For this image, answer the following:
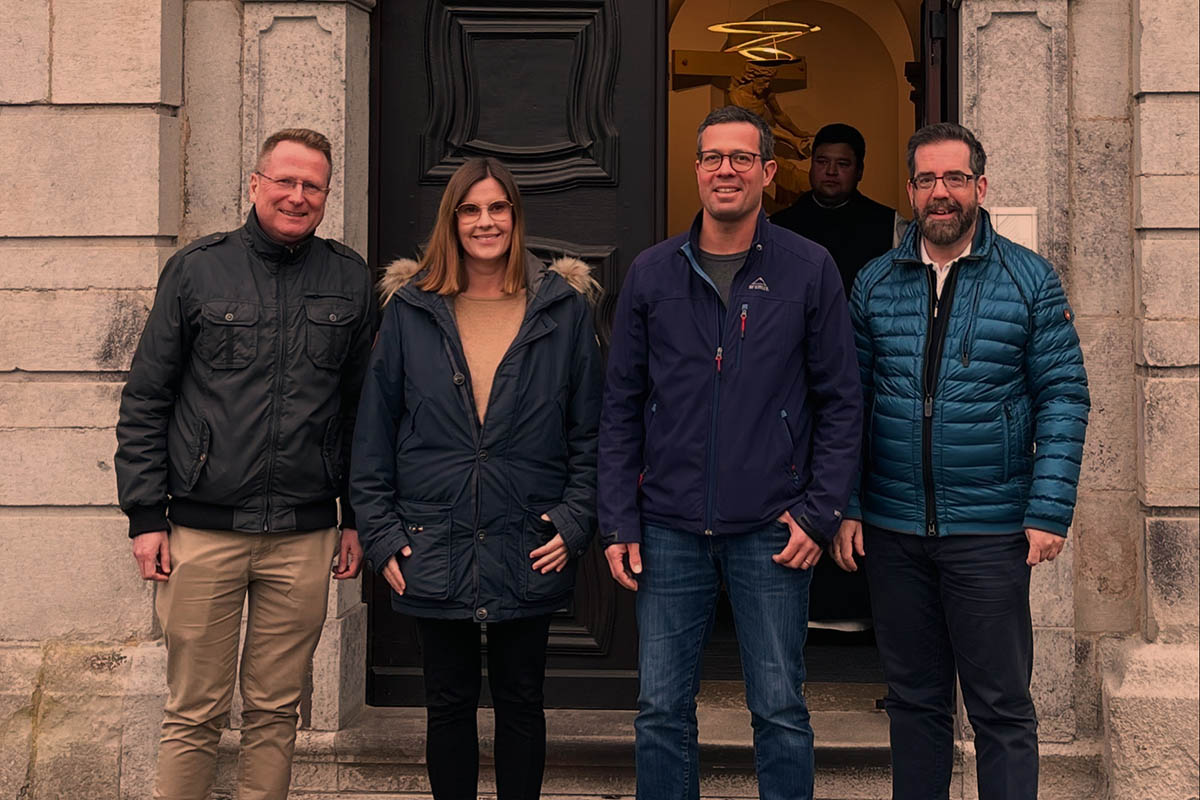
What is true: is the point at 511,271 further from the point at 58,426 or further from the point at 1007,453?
the point at 58,426

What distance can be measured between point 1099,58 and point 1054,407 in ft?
6.06

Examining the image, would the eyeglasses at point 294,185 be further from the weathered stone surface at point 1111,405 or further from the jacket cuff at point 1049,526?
the weathered stone surface at point 1111,405

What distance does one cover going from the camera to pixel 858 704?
18.7 ft

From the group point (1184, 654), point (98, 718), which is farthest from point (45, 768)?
point (1184, 654)

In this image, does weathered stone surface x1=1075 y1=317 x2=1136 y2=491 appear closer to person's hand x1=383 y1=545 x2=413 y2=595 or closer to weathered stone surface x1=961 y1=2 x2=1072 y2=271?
weathered stone surface x1=961 y1=2 x2=1072 y2=271

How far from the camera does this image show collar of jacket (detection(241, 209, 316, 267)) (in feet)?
13.1

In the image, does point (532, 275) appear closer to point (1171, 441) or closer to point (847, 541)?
point (847, 541)

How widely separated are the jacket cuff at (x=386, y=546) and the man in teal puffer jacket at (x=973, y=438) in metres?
1.18

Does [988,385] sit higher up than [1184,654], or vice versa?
[988,385]

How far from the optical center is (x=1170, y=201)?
195 inches

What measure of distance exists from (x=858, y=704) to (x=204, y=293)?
3.08 metres

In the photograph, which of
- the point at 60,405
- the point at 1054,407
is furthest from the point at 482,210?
the point at 60,405

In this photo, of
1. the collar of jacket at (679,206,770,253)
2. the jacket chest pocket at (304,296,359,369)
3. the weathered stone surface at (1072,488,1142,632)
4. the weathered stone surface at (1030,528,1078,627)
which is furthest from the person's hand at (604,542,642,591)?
the weathered stone surface at (1072,488,1142,632)

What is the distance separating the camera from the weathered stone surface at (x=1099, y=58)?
5.11 metres
